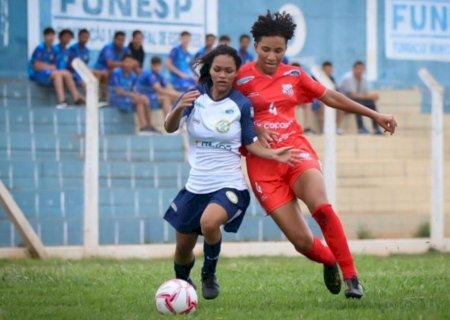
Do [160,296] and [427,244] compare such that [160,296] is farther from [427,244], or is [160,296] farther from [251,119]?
[427,244]

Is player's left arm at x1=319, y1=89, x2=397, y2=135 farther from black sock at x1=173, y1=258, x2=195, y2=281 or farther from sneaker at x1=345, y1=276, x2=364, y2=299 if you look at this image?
black sock at x1=173, y1=258, x2=195, y2=281

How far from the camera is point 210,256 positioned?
968 centimetres

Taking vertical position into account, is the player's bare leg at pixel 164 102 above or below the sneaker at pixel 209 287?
above

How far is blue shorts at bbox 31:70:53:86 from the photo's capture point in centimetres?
1806

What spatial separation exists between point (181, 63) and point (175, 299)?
11.5 m

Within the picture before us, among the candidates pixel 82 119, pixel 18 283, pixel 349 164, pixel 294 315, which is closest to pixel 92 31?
pixel 82 119

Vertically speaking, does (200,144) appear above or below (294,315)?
above

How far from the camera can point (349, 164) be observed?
1870 cm

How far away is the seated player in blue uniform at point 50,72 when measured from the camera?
1758 cm

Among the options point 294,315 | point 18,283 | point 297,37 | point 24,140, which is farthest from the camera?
point 297,37

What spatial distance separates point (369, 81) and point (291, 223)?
13419 mm

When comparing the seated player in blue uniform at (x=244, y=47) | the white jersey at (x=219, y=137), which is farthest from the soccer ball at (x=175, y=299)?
the seated player in blue uniform at (x=244, y=47)

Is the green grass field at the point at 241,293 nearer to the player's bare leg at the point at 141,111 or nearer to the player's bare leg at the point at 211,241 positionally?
the player's bare leg at the point at 211,241

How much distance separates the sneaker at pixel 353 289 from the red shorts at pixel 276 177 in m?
0.84
